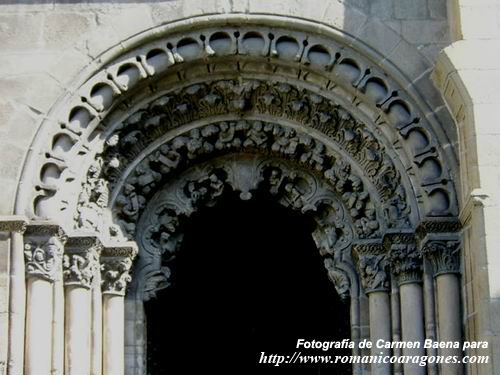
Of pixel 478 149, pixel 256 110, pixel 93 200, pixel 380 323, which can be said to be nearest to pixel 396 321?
pixel 380 323

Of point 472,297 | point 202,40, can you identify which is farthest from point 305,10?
point 472,297

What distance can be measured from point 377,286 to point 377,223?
59 cm

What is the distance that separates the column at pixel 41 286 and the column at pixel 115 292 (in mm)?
727

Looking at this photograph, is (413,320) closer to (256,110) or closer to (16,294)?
(256,110)

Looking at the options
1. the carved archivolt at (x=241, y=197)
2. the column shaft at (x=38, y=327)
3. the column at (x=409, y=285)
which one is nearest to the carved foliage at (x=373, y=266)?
the column at (x=409, y=285)

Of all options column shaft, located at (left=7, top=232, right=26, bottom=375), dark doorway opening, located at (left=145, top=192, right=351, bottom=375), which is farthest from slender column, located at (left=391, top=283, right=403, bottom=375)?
column shaft, located at (left=7, top=232, right=26, bottom=375)

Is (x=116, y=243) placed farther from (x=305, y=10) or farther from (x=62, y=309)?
(x=305, y=10)

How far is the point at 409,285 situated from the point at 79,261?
2.94 m

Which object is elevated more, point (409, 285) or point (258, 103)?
point (258, 103)

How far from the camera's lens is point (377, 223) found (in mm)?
15523

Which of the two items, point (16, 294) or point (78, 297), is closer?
point (16, 294)

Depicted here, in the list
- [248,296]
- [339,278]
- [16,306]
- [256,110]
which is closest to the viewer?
[16,306]

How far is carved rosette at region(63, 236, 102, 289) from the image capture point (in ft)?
49.3

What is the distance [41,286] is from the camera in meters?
14.7
